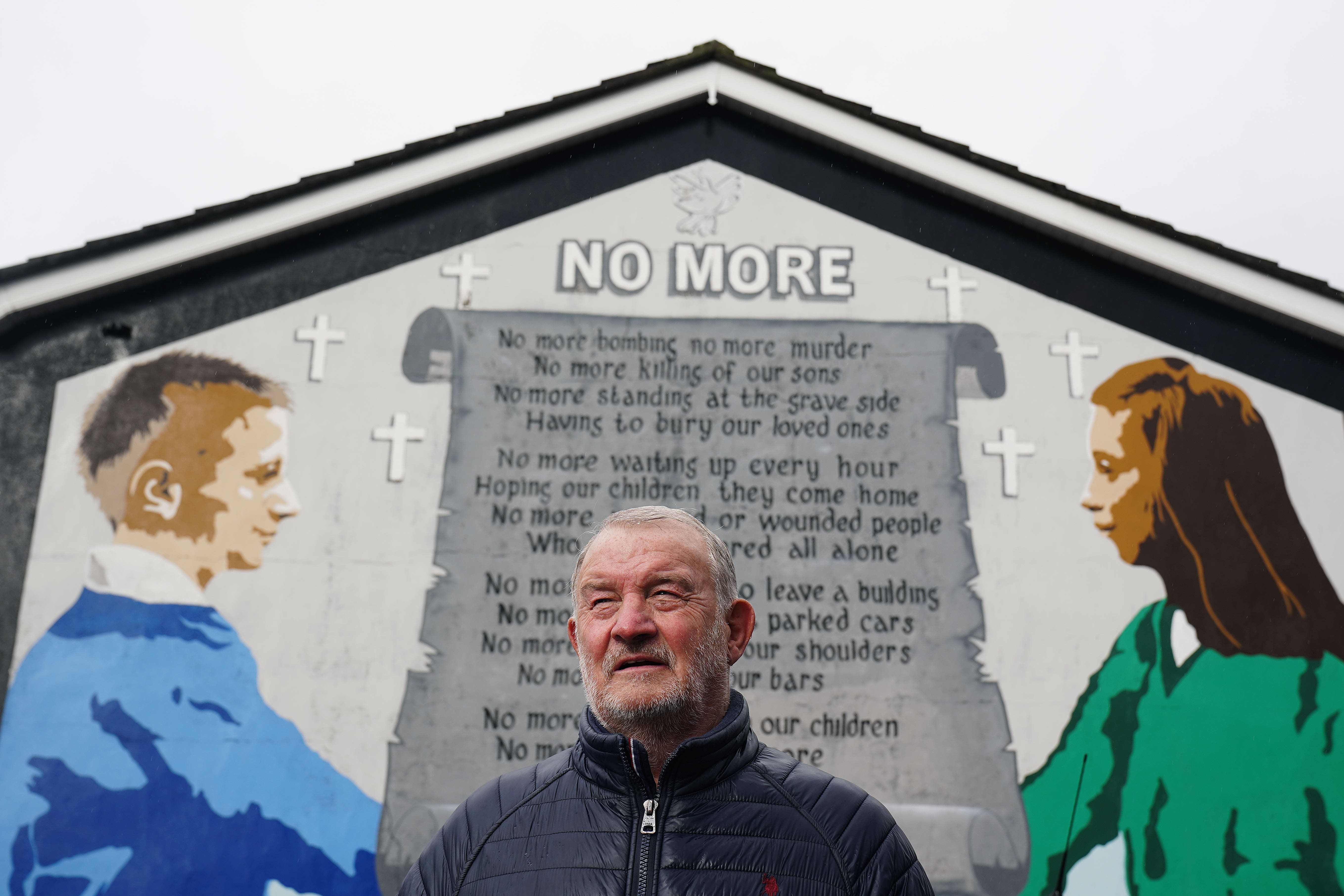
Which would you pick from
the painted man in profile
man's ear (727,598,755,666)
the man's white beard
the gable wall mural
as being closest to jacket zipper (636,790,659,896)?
the man's white beard

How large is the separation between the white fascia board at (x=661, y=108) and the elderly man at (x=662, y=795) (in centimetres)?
499

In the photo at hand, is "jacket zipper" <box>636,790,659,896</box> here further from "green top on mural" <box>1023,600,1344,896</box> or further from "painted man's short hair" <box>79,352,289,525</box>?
A: "painted man's short hair" <box>79,352,289,525</box>

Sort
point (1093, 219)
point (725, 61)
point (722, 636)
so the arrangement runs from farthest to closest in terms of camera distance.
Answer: point (725, 61)
point (1093, 219)
point (722, 636)

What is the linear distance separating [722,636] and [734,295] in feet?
14.5

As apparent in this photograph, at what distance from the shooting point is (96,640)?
551 centimetres

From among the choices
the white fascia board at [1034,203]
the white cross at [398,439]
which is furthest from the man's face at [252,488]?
the white fascia board at [1034,203]

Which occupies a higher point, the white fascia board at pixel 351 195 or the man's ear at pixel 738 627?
the white fascia board at pixel 351 195

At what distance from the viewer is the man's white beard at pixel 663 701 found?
1974mm

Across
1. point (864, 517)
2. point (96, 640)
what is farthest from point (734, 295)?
point (96, 640)

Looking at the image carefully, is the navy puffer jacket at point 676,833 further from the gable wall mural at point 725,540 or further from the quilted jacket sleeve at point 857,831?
the gable wall mural at point 725,540

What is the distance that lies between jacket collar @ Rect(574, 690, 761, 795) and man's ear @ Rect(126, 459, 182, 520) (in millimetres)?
4567

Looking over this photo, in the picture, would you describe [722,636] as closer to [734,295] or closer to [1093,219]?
[734,295]

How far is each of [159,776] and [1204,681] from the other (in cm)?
545

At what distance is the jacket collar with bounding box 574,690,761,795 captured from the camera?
200cm
